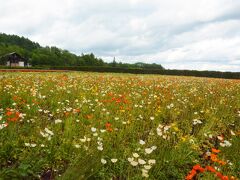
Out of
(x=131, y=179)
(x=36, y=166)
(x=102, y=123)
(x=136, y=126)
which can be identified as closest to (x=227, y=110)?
(x=136, y=126)

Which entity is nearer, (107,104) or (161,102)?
(107,104)

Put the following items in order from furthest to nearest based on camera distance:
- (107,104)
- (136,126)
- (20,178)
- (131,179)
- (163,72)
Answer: (163,72), (107,104), (136,126), (131,179), (20,178)

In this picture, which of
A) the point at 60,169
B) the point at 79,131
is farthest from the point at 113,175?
the point at 79,131

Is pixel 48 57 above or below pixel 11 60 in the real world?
above

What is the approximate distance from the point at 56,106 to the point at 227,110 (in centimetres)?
522

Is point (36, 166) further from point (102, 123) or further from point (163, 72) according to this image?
point (163, 72)

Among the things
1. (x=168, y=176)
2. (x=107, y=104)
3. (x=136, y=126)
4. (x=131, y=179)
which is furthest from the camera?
(x=107, y=104)

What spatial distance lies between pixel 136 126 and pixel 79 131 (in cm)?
145

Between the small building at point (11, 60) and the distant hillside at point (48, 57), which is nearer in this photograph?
the small building at point (11, 60)

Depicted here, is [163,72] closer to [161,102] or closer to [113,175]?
[161,102]

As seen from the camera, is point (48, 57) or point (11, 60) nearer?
point (11, 60)

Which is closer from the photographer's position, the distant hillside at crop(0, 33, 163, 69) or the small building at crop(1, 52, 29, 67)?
the small building at crop(1, 52, 29, 67)

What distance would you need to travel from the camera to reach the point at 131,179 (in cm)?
378

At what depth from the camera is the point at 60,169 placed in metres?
3.97
